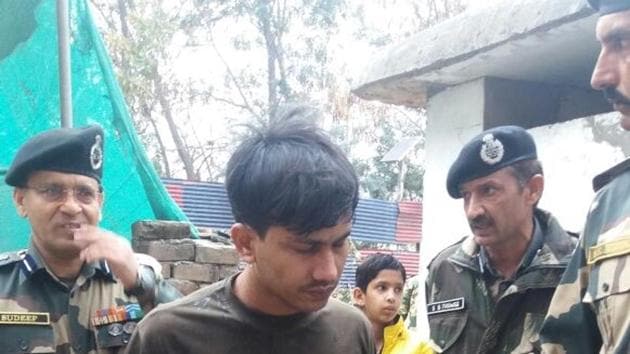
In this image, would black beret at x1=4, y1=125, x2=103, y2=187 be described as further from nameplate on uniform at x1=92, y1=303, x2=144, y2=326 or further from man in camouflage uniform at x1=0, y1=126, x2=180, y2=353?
nameplate on uniform at x1=92, y1=303, x2=144, y2=326

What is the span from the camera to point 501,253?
2.87 metres

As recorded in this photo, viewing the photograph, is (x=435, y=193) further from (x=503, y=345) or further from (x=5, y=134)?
(x=5, y=134)

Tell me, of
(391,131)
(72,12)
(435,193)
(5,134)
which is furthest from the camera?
(391,131)

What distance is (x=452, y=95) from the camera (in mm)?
4488

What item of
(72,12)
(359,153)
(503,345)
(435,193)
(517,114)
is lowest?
(503,345)

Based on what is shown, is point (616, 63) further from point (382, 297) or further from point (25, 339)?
point (382, 297)

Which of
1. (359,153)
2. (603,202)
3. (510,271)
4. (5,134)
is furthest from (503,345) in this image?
(359,153)

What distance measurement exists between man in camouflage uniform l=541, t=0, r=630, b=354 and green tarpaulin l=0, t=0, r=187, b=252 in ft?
8.79

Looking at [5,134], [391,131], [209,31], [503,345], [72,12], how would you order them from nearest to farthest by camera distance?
[503,345] < [5,134] < [72,12] < [209,31] < [391,131]

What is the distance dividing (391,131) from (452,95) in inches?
524

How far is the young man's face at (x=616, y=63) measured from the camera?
81.3 inches

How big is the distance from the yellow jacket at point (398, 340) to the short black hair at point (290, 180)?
192 cm

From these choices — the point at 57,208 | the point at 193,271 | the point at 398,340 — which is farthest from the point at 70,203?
the point at 193,271

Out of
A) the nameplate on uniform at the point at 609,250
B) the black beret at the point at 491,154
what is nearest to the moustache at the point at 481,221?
the black beret at the point at 491,154
